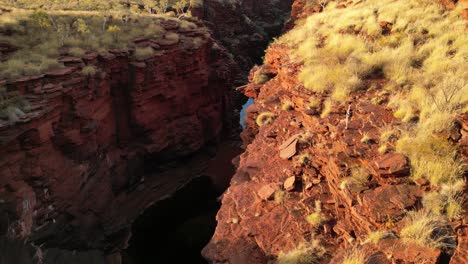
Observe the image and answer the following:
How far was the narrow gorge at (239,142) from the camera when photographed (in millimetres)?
6152

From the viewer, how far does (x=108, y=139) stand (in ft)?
56.2

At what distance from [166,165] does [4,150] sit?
10413 mm

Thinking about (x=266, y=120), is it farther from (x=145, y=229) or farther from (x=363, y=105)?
(x=145, y=229)

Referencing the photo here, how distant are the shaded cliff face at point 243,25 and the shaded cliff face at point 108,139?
12890 mm

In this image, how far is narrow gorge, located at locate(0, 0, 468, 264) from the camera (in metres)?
6.15

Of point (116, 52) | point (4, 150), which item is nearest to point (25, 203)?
point (4, 150)

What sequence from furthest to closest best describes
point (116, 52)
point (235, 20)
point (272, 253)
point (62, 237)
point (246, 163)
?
point (235, 20) → point (116, 52) → point (62, 237) → point (246, 163) → point (272, 253)

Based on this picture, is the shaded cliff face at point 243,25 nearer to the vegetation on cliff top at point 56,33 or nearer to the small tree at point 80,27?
the vegetation on cliff top at point 56,33

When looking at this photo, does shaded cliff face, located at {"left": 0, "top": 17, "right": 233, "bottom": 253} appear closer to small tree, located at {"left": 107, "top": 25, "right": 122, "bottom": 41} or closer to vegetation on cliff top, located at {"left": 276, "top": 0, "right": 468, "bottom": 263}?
small tree, located at {"left": 107, "top": 25, "right": 122, "bottom": 41}

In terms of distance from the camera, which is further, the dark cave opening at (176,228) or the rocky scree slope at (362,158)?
the dark cave opening at (176,228)

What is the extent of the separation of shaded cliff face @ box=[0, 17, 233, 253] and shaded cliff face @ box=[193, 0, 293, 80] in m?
12.9

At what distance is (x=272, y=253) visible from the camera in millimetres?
6750

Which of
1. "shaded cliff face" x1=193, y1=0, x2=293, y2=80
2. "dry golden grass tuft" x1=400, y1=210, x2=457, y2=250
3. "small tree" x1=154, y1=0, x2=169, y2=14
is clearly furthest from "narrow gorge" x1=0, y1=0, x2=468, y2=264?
"shaded cliff face" x1=193, y1=0, x2=293, y2=80

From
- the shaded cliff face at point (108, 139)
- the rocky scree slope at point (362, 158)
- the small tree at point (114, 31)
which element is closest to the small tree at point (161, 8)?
the shaded cliff face at point (108, 139)
